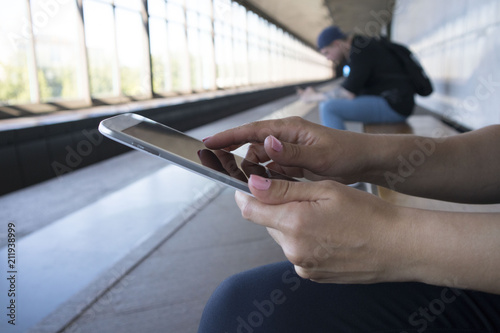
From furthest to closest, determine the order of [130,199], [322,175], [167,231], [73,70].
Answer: [73,70] < [130,199] < [167,231] < [322,175]

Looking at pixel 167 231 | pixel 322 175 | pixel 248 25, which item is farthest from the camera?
pixel 248 25

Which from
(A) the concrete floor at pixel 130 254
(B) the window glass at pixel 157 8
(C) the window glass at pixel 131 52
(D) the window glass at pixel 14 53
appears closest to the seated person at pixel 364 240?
(A) the concrete floor at pixel 130 254

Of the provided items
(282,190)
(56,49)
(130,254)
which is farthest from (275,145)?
(56,49)

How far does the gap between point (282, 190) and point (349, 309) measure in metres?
0.35

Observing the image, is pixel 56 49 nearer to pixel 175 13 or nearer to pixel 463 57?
pixel 463 57

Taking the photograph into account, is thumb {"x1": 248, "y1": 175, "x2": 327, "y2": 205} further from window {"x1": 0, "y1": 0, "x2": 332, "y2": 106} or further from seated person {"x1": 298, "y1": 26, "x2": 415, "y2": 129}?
window {"x1": 0, "y1": 0, "x2": 332, "y2": 106}

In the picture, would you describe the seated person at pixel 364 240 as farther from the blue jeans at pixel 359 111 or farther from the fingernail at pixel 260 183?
the blue jeans at pixel 359 111

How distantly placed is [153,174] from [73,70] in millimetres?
6236

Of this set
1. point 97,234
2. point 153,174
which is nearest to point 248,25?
point 153,174

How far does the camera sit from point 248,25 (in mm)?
29500

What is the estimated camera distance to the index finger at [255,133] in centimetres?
114

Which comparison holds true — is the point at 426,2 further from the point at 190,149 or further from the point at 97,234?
the point at 190,149

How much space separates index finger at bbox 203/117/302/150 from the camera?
3.74 feet

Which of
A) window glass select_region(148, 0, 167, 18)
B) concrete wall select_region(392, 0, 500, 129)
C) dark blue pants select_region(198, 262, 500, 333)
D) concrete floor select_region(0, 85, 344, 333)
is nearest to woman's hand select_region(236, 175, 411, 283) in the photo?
dark blue pants select_region(198, 262, 500, 333)
